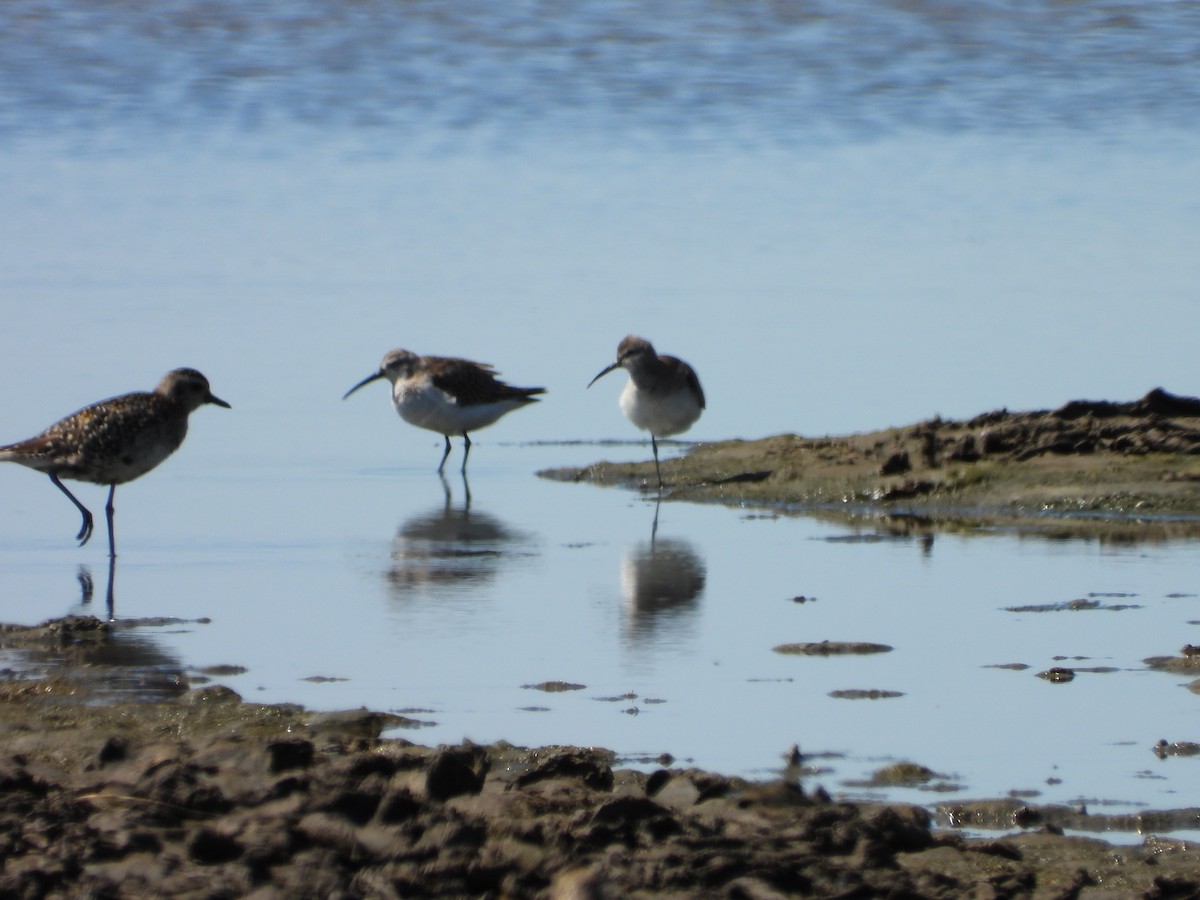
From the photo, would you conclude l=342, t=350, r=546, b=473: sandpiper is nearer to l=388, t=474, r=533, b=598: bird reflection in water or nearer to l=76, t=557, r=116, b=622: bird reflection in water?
l=388, t=474, r=533, b=598: bird reflection in water

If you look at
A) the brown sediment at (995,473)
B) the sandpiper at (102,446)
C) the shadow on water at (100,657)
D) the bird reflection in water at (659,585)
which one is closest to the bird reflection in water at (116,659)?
the shadow on water at (100,657)

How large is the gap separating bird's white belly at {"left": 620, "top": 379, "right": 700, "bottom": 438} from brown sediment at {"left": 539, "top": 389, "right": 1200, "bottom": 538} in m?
0.48

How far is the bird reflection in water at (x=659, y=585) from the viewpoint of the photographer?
9055 mm

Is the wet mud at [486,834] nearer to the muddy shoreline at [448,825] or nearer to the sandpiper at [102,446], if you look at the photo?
the muddy shoreline at [448,825]

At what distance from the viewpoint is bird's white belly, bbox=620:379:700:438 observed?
1485 cm

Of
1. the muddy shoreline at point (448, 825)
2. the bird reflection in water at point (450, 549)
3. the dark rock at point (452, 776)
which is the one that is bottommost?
the muddy shoreline at point (448, 825)

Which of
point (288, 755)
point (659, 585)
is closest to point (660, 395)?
point (659, 585)

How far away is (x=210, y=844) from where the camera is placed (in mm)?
5379

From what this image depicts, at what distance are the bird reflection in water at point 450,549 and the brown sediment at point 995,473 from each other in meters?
1.58

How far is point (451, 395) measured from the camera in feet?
52.4

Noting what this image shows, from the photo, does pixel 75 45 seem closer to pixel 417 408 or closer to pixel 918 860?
pixel 417 408

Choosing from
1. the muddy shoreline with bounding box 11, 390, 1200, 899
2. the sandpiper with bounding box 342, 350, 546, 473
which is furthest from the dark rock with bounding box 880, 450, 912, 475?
the muddy shoreline with bounding box 11, 390, 1200, 899

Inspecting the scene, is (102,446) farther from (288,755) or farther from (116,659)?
(288,755)

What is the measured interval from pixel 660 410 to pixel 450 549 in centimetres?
377
